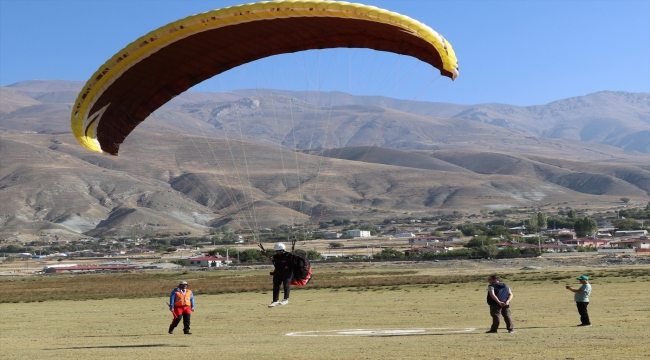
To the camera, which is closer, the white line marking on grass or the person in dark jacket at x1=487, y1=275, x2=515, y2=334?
the person in dark jacket at x1=487, y1=275, x2=515, y2=334

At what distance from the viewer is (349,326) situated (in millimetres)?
21297

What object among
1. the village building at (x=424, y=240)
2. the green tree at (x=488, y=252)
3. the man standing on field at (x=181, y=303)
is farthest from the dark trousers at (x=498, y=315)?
the village building at (x=424, y=240)

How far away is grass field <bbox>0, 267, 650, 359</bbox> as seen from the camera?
578 inches

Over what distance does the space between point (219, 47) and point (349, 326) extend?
25.4 ft

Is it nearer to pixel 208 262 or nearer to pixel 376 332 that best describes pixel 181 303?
pixel 376 332

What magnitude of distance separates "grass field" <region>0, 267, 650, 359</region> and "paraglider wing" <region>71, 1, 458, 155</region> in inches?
220

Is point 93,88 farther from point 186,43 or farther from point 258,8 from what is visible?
point 258,8

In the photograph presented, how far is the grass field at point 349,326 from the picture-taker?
14688mm

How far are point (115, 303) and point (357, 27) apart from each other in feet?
76.1

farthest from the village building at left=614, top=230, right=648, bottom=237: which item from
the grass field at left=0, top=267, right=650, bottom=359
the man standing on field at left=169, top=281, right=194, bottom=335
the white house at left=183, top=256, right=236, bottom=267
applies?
the man standing on field at left=169, top=281, right=194, bottom=335

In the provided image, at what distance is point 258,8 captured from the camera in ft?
57.6

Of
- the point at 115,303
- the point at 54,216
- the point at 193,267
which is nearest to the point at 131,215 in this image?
the point at 54,216

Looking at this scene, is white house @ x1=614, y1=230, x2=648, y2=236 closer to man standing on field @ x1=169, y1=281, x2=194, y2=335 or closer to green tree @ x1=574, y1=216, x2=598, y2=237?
green tree @ x1=574, y1=216, x2=598, y2=237

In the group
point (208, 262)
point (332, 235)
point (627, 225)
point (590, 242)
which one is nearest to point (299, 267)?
point (208, 262)
